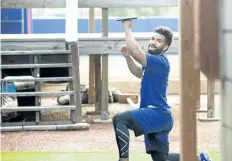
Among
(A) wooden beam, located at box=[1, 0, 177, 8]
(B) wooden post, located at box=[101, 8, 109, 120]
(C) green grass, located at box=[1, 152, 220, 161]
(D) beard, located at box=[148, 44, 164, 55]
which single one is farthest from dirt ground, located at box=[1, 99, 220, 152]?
(D) beard, located at box=[148, 44, 164, 55]

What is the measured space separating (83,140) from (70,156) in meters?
1.10

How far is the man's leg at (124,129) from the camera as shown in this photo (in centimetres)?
538

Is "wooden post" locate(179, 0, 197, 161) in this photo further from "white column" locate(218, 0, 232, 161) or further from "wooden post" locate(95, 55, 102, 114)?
"wooden post" locate(95, 55, 102, 114)

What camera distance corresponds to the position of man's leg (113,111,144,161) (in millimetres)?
5383

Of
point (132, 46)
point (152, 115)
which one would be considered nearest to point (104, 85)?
point (152, 115)

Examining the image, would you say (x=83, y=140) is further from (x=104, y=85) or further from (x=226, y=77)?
(x=226, y=77)

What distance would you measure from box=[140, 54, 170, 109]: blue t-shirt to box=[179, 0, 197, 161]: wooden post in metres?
2.24

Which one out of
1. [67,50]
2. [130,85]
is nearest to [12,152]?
[67,50]

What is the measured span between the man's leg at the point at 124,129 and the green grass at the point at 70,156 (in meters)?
1.77

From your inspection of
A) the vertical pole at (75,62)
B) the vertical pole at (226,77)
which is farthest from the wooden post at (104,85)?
the vertical pole at (226,77)

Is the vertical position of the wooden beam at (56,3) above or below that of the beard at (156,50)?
above

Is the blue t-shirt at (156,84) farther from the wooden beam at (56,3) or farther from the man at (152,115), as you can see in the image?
the wooden beam at (56,3)

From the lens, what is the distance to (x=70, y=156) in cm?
739

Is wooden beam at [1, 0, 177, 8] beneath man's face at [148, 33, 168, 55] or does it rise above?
above
